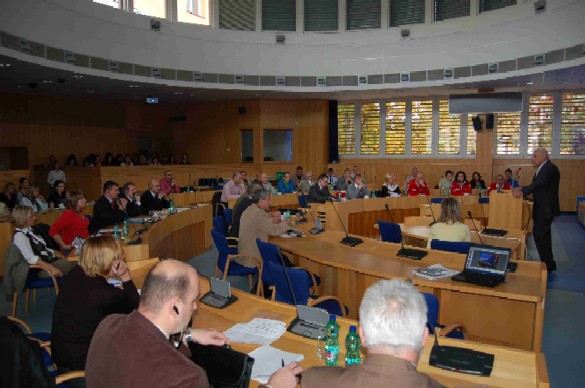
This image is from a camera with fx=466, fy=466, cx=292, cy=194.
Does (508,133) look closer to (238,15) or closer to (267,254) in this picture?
(238,15)

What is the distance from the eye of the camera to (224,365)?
1.93 metres

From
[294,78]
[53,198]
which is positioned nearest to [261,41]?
[294,78]

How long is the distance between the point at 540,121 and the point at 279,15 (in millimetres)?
8198

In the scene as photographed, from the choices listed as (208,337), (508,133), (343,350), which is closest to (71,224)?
(208,337)

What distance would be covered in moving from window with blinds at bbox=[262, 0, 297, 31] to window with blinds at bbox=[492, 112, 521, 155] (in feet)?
22.2

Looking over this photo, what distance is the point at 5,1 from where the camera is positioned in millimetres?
8273

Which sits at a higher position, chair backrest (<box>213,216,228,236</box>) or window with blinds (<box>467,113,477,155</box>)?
window with blinds (<box>467,113,477,155</box>)

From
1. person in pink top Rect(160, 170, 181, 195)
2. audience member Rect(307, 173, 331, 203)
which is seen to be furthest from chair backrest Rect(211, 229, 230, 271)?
person in pink top Rect(160, 170, 181, 195)

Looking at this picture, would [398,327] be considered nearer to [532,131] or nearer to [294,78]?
[294,78]

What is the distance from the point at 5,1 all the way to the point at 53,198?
11.9 ft

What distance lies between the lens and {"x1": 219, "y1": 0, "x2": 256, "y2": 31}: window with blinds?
13453 millimetres

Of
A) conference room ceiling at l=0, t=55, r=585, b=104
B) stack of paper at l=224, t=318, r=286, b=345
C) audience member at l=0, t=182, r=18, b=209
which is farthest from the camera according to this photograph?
conference room ceiling at l=0, t=55, r=585, b=104

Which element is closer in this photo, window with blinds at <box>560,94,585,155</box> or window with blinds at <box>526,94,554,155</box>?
window with blinds at <box>560,94,585,155</box>

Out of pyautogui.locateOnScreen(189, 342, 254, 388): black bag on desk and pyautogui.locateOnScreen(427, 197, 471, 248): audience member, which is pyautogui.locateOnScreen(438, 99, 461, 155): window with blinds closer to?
pyautogui.locateOnScreen(427, 197, 471, 248): audience member
